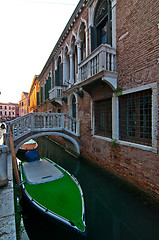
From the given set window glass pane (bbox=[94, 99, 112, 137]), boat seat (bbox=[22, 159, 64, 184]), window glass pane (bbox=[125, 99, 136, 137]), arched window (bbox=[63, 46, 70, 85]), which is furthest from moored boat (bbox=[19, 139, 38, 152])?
window glass pane (bbox=[125, 99, 136, 137])

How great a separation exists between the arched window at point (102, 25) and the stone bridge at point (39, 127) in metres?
4.07

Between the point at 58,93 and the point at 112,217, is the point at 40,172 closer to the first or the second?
the point at 112,217

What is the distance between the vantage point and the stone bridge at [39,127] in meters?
6.06

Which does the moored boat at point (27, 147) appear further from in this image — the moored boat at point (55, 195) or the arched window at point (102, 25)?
the arched window at point (102, 25)

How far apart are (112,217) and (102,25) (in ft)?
Result: 24.1

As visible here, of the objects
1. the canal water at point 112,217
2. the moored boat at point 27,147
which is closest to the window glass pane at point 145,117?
the canal water at point 112,217

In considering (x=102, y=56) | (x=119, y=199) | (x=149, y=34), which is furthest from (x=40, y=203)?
(x=149, y=34)

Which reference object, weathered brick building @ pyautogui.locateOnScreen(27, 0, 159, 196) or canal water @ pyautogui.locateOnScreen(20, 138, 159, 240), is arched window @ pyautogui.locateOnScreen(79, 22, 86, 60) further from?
canal water @ pyautogui.locateOnScreen(20, 138, 159, 240)

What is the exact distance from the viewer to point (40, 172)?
4.47 meters

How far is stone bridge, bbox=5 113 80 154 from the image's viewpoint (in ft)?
19.9

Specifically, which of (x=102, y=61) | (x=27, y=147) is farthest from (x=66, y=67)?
(x=27, y=147)

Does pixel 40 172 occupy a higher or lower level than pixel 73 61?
lower

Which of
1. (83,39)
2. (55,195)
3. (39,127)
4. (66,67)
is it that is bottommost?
(55,195)

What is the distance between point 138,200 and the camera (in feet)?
12.3
